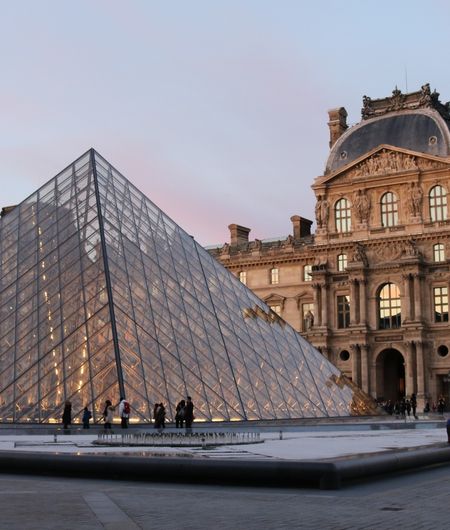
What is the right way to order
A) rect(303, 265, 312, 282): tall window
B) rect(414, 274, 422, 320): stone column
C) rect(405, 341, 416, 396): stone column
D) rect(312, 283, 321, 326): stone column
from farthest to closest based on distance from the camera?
rect(303, 265, 312, 282): tall window → rect(312, 283, 321, 326): stone column → rect(414, 274, 422, 320): stone column → rect(405, 341, 416, 396): stone column

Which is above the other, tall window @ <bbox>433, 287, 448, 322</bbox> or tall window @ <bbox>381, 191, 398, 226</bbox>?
tall window @ <bbox>381, 191, 398, 226</bbox>

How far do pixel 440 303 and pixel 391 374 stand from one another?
657cm

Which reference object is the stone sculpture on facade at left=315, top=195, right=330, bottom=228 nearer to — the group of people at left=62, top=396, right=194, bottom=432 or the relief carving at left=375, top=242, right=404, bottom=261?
the relief carving at left=375, top=242, right=404, bottom=261

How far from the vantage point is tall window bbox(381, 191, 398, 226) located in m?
57.5

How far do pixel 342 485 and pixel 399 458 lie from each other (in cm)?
163

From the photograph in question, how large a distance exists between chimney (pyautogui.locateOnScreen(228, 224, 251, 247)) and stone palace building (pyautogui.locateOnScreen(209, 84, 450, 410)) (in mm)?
7968

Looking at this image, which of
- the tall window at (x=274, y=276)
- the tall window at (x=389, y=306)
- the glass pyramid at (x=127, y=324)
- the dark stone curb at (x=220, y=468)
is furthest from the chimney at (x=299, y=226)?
the dark stone curb at (x=220, y=468)

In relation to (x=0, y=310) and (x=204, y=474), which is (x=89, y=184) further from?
(x=204, y=474)

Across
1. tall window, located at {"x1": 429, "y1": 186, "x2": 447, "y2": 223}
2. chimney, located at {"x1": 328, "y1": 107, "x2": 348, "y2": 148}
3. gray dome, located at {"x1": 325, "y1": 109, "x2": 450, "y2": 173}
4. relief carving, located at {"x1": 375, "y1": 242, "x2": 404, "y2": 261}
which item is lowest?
relief carving, located at {"x1": 375, "y1": 242, "x2": 404, "y2": 261}

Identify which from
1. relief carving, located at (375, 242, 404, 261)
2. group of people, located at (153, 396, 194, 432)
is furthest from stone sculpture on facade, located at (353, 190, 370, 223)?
group of people, located at (153, 396, 194, 432)

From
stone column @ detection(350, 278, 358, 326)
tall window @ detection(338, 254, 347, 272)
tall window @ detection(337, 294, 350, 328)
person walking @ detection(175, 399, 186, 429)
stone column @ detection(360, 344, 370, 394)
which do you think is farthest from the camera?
tall window @ detection(338, 254, 347, 272)

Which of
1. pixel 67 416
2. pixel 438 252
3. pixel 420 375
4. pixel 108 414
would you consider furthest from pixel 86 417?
pixel 438 252

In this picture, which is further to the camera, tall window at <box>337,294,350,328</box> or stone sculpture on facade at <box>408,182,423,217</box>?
tall window at <box>337,294,350,328</box>

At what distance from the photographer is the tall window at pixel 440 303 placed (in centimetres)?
5524
